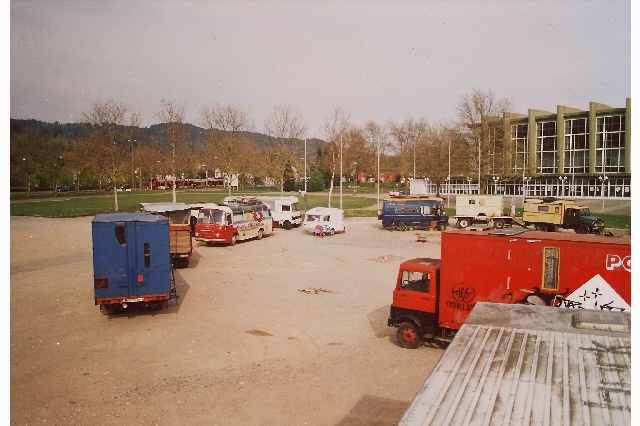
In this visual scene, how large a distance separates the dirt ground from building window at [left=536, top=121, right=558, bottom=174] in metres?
52.2

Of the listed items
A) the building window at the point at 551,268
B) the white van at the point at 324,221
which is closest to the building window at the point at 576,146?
the white van at the point at 324,221

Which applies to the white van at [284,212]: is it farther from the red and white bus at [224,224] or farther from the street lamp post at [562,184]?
the street lamp post at [562,184]

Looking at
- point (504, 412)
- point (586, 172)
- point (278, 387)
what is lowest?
point (278, 387)

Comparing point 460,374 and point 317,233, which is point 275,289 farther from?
point 317,233

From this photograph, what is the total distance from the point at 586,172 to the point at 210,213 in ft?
174

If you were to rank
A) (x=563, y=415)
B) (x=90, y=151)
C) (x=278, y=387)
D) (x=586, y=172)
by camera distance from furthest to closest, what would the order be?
(x=586, y=172) → (x=90, y=151) → (x=278, y=387) → (x=563, y=415)

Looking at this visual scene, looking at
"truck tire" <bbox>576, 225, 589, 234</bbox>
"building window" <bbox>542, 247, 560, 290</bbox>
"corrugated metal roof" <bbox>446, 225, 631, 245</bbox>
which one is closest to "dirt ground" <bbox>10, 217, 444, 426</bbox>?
"building window" <bbox>542, 247, 560, 290</bbox>

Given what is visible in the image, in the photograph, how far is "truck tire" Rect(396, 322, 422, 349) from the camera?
11080 mm

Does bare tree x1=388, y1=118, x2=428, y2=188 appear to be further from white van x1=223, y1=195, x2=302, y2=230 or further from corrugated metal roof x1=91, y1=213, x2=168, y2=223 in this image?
corrugated metal roof x1=91, y1=213, x2=168, y2=223

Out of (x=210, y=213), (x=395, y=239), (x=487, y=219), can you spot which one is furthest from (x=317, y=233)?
(x=487, y=219)

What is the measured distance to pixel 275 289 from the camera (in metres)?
17.1

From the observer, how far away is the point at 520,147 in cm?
5825

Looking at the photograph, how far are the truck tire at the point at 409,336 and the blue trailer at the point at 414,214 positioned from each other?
80.7 ft

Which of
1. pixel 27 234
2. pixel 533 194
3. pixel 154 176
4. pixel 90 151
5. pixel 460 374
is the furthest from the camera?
pixel 154 176
